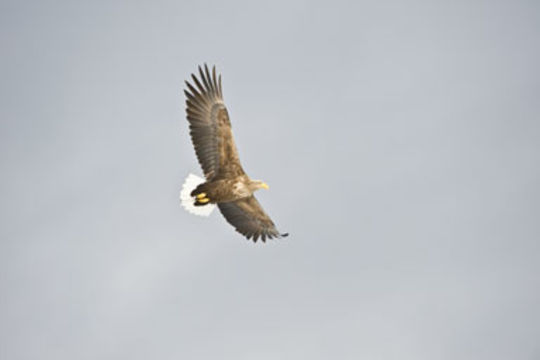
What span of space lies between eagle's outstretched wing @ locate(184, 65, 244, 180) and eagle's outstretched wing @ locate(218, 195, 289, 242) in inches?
47.2

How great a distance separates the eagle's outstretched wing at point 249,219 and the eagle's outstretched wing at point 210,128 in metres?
1.20

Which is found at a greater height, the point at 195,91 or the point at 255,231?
the point at 195,91

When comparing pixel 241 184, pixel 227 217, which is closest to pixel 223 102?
pixel 241 184

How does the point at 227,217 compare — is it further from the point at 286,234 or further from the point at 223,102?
the point at 223,102

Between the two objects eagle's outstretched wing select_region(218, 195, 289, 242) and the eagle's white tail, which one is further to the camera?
eagle's outstretched wing select_region(218, 195, 289, 242)

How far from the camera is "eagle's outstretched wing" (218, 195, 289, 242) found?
1436cm

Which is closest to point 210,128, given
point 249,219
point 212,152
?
point 212,152

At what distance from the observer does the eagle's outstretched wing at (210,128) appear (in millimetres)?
13234

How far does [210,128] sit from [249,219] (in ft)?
7.70

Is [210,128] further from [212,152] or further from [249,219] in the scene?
[249,219]

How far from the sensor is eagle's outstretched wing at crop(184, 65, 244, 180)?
43.4 ft

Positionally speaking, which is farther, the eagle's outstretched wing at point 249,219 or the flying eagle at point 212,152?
the eagle's outstretched wing at point 249,219

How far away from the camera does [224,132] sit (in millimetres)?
13242

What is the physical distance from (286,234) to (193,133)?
2.82 meters
